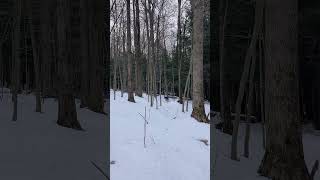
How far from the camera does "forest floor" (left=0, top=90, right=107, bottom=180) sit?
21.3 ft

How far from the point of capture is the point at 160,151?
10.6m

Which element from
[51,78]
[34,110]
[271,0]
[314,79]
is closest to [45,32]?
[51,78]

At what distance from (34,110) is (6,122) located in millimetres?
2696

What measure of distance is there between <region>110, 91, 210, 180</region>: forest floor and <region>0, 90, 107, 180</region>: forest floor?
531 mm

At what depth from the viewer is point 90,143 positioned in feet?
30.6

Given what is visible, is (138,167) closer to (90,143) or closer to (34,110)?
(90,143)

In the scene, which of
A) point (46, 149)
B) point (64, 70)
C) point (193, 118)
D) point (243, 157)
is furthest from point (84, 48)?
point (243, 157)

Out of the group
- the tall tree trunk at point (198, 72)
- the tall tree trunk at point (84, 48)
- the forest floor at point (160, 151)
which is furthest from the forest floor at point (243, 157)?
the tall tree trunk at point (84, 48)

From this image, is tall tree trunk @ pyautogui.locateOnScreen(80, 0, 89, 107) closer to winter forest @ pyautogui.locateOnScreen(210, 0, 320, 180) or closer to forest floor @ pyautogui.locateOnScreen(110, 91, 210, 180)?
forest floor @ pyautogui.locateOnScreen(110, 91, 210, 180)

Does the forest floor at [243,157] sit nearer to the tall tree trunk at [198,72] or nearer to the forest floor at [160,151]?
the forest floor at [160,151]

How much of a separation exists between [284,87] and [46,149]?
4612 millimetres

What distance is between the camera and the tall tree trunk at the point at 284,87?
6.03 m

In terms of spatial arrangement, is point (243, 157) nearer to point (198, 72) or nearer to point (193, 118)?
point (193, 118)

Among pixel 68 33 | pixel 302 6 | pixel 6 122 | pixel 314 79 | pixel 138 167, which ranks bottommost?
pixel 138 167
